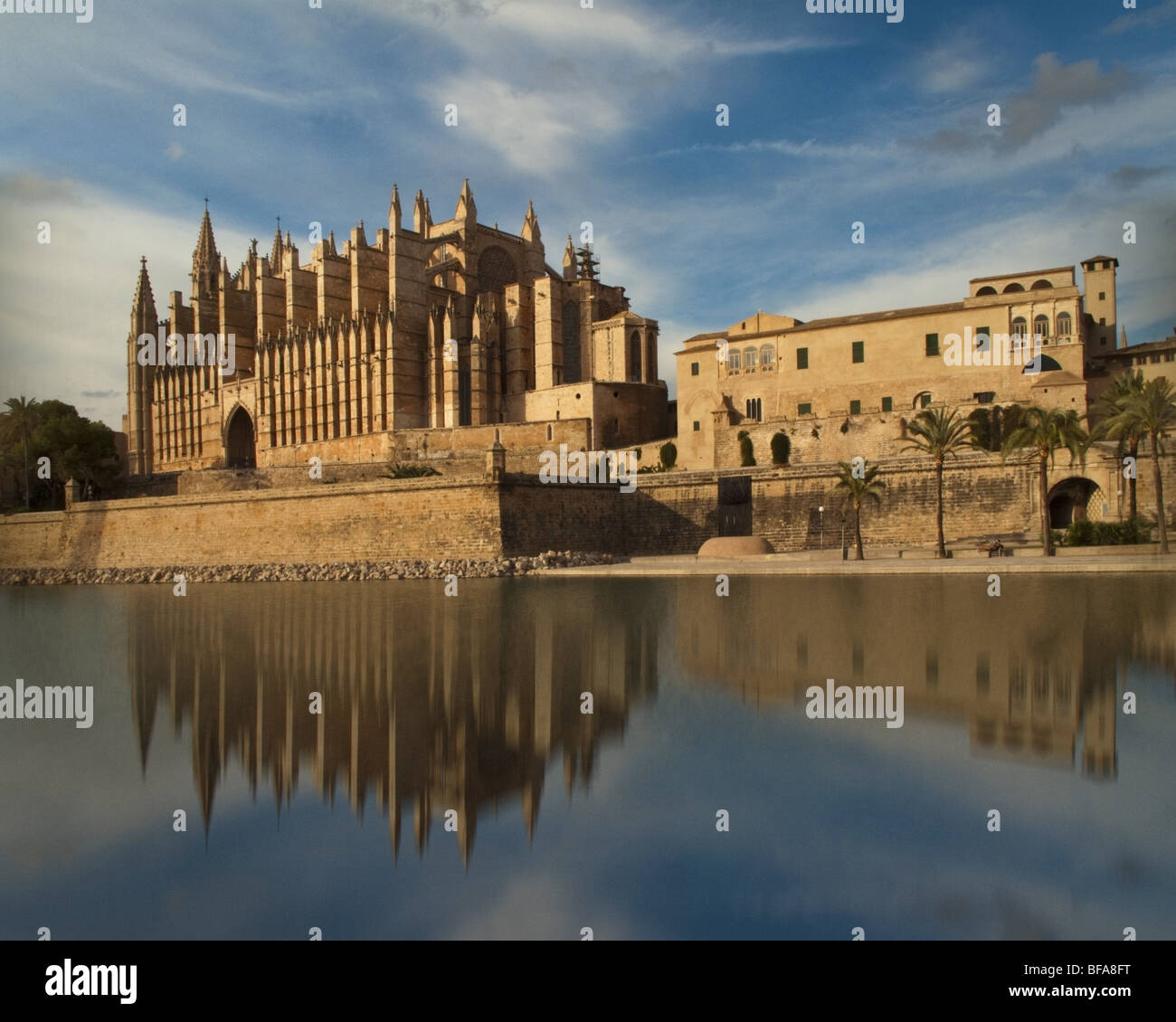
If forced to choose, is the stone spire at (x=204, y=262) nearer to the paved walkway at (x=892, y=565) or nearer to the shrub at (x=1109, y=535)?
the paved walkway at (x=892, y=565)

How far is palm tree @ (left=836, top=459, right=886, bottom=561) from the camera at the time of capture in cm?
2839

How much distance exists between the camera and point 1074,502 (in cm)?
2997

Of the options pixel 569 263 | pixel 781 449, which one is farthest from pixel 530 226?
pixel 781 449

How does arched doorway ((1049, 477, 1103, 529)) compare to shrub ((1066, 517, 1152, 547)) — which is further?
arched doorway ((1049, 477, 1103, 529))

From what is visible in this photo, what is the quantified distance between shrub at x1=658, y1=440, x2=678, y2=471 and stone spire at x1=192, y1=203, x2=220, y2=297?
Result: 39860 mm

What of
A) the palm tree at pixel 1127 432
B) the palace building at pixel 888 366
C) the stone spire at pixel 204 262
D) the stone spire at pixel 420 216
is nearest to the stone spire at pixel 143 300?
the stone spire at pixel 204 262

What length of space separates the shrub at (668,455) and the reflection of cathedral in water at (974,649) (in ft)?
72.0

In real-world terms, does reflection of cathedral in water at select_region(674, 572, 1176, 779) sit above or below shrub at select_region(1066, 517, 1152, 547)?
below

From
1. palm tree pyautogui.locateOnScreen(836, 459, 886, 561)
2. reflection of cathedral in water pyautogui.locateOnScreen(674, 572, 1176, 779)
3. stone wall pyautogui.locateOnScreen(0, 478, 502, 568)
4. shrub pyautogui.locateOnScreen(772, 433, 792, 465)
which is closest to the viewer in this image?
reflection of cathedral in water pyautogui.locateOnScreen(674, 572, 1176, 779)

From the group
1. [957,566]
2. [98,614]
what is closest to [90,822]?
[98,614]

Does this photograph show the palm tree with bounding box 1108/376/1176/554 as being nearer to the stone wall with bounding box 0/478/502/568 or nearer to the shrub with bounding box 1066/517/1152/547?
the shrub with bounding box 1066/517/1152/547

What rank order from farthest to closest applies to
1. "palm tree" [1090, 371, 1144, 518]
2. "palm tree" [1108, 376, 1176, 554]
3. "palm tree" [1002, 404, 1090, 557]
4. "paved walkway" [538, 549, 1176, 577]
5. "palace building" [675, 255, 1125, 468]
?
"palace building" [675, 255, 1125, 468]
"palm tree" [1090, 371, 1144, 518]
"palm tree" [1002, 404, 1090, 557]
"palm tree" [1108, 376, 1176, 554]
"paved walkway" [538, 549, 1176, 577]

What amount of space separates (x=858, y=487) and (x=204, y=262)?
55.4 metres

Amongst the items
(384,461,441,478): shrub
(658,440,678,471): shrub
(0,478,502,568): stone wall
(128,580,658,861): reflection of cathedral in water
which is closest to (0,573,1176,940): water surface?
(128,580,658,861): reflection of cathedral in water
